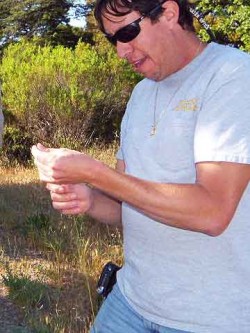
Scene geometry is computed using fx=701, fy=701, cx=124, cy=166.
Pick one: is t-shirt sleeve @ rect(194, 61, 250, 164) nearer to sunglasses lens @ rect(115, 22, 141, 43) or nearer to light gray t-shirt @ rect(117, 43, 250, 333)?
light gray t-shirt @ rect(117, 43, 250, 333)

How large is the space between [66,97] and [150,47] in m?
9.11

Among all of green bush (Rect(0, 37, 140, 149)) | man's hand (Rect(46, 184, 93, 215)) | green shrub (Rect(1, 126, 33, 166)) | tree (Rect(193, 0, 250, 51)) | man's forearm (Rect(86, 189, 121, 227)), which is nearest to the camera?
man's hand (Rect(46, 184, 93, 215))

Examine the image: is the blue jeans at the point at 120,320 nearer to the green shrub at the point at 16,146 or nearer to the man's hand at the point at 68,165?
the man's hand at the point at 68,165

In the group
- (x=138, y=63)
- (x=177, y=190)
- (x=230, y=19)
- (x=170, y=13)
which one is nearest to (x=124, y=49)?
(x=138, y=63)

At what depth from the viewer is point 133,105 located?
2426mm

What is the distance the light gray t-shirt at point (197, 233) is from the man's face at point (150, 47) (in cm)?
5

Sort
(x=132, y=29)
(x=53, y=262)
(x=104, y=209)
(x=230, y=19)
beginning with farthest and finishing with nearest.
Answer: (x=230, y=19), (x=53, y=262), (x=104, y=209), (x=132, y=29)

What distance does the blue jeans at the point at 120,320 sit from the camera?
7.25 ft

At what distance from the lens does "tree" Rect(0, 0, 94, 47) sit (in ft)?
93.9

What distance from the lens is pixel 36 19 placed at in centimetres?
2928

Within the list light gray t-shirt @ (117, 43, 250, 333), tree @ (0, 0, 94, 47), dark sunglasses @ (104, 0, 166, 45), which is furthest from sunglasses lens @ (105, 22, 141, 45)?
tree @ (0, 0, 94, 47)

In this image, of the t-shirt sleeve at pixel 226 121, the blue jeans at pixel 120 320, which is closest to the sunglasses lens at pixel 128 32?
the t-shirt sleeve at pixel 226 121

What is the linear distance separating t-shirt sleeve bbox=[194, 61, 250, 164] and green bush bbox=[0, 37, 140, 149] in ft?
29.2

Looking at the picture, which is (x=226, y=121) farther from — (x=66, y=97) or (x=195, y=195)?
(x=66, y=97)
